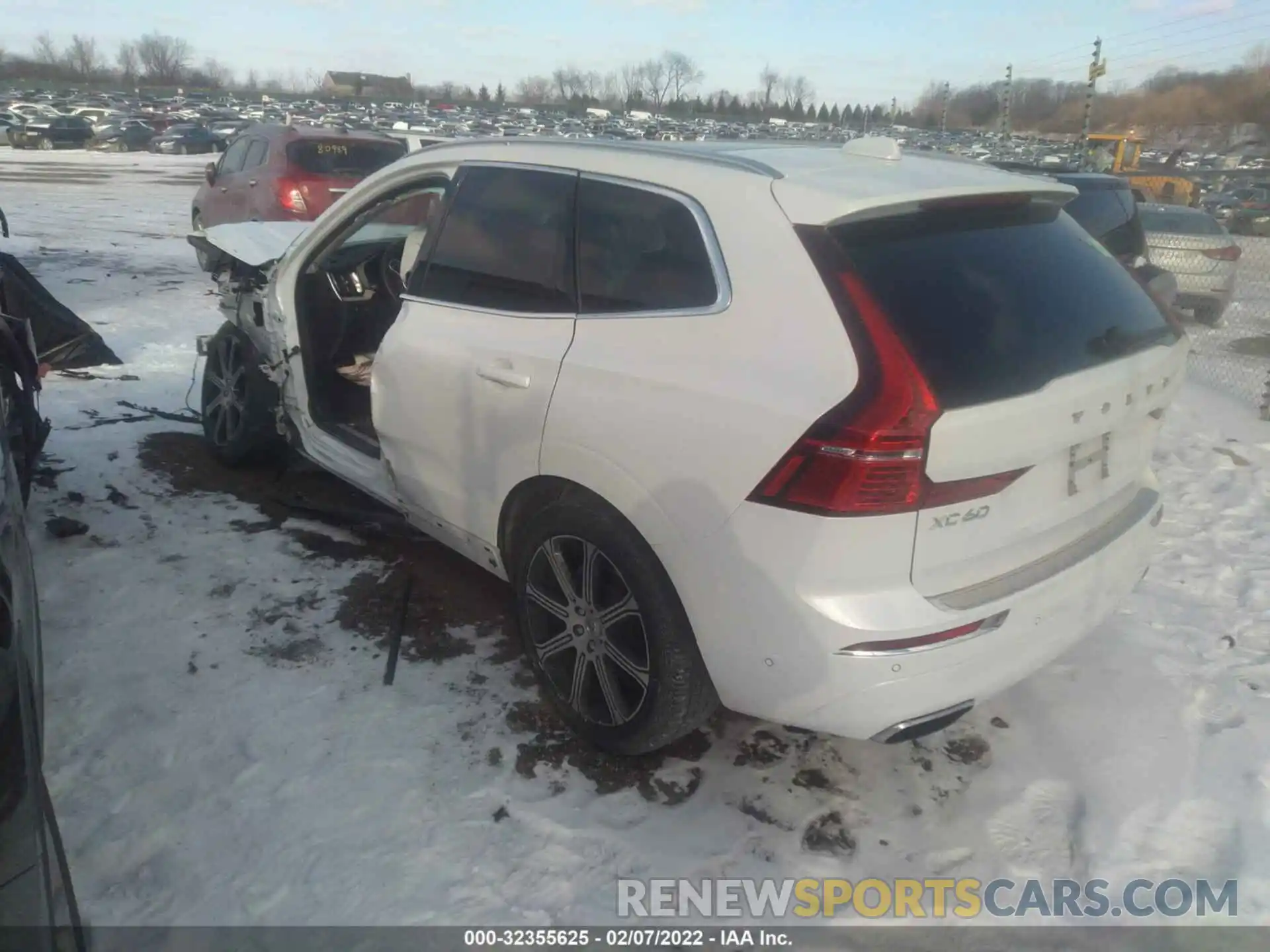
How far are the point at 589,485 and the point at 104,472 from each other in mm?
3636

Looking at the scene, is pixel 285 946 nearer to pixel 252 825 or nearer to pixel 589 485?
pixel 252 825

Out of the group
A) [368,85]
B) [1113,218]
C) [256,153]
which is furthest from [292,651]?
[368,85]

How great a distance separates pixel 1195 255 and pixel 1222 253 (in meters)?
0.27

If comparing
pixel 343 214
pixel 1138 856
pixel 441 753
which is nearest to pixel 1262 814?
pixel 1138 856

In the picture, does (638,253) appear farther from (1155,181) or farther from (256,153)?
(1155,181)

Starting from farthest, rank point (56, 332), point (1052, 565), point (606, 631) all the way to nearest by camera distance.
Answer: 1. point (56, 332)
2. point (606, 631)
3. point (1052, 565)

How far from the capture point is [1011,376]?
2.37 metres

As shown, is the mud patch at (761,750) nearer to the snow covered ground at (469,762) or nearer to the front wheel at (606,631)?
the snow covered ground at (469,762)

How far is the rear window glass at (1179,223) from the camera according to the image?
10.6 metres

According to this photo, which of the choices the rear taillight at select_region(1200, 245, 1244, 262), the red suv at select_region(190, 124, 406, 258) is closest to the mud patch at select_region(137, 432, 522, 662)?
the red suv at select_region(190, 124, 406, 258)

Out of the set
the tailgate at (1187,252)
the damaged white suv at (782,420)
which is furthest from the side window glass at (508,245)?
the tailgate at (1187,252)

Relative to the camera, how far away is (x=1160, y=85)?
1682 inches

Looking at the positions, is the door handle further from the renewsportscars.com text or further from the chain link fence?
the chain link fence

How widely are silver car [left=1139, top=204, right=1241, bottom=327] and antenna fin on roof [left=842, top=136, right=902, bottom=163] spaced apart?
8718mm
